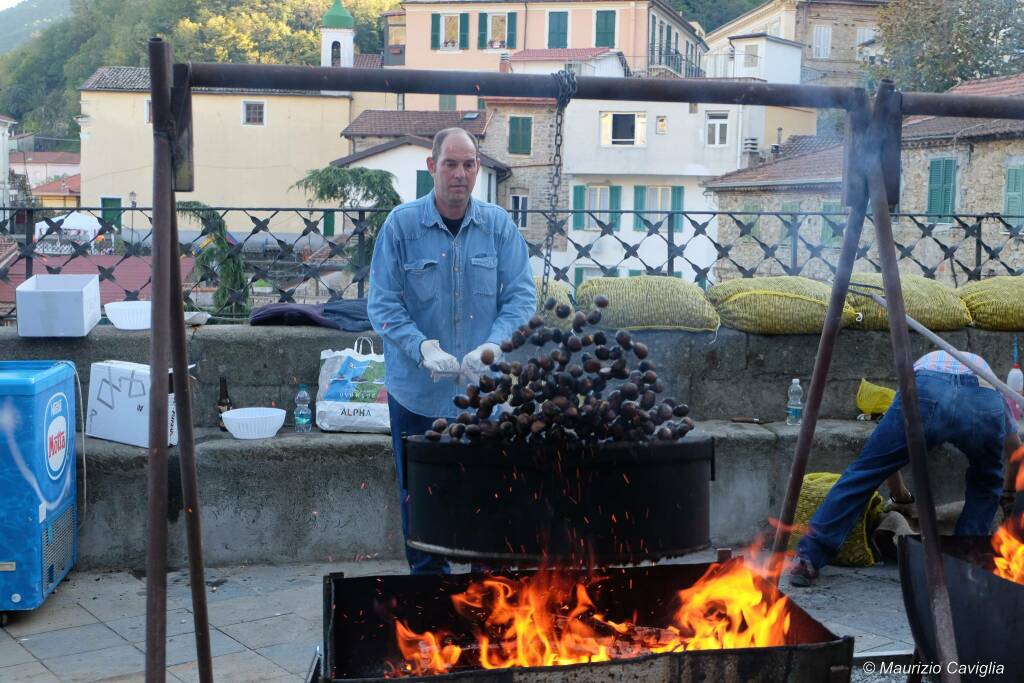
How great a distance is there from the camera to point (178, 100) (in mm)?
2986

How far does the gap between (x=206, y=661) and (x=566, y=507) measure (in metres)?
1.31

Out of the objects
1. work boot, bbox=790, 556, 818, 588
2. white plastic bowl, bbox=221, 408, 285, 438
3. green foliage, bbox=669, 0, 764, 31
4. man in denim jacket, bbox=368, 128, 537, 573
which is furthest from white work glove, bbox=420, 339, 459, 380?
green foliage, bbox=669, 0, 764, 31

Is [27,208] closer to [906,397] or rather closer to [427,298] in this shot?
[427,298]

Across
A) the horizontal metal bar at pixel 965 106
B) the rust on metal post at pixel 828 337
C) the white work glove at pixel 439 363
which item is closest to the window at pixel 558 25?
the white work glove at pixel 439 363

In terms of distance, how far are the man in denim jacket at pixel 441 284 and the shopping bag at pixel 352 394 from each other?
1734 millimetres

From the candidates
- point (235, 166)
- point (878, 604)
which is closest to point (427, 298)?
point (878, 604)

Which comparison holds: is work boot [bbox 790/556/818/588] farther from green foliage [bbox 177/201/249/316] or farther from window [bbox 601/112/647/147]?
window [bbox 601/112/647/147]

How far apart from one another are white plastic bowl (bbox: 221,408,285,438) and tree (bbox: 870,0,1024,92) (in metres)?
33.4

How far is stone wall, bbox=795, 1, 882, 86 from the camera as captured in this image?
62.3 m

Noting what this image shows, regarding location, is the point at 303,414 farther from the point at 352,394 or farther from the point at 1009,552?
the point at 1009,552

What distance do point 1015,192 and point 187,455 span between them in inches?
1102

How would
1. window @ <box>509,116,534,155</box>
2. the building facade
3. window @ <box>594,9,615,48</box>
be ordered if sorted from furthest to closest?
1. window @ <box>594,9,615,48</box>
2. the building facade
3. window @ <box>509,116,534,155</box>

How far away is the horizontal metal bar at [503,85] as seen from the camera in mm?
3057

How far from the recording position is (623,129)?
49000mm
